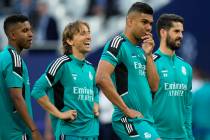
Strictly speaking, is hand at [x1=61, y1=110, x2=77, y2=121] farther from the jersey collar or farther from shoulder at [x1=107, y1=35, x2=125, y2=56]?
shoulder at [x1=107, y1=35, x2=125, y2=56]

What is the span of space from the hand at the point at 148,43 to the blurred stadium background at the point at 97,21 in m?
9.44

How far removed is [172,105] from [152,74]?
979 millimetres

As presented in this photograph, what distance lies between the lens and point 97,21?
63.2 ft

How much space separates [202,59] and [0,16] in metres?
5.02

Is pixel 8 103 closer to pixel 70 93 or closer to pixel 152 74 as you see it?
pixel 70 93

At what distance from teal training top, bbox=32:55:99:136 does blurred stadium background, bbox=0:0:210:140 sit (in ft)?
29.3

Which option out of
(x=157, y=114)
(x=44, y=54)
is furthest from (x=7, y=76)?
(x=44, y=54)

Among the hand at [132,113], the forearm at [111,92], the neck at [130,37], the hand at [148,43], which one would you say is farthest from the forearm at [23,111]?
the hand at [148,43]

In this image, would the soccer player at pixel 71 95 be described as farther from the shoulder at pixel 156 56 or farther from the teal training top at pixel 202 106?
the teal training top at pixel 202 106

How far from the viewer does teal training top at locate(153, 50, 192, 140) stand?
10.6 m

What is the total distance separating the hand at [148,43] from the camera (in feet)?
31.2

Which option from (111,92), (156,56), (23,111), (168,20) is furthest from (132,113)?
(168,20)

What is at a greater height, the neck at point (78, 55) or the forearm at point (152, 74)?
the neck at point (78, 55)

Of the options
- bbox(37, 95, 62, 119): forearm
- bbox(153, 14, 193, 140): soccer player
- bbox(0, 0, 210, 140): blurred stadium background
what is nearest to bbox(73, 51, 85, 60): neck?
bbox(37, 95, 62, 119): forearm
